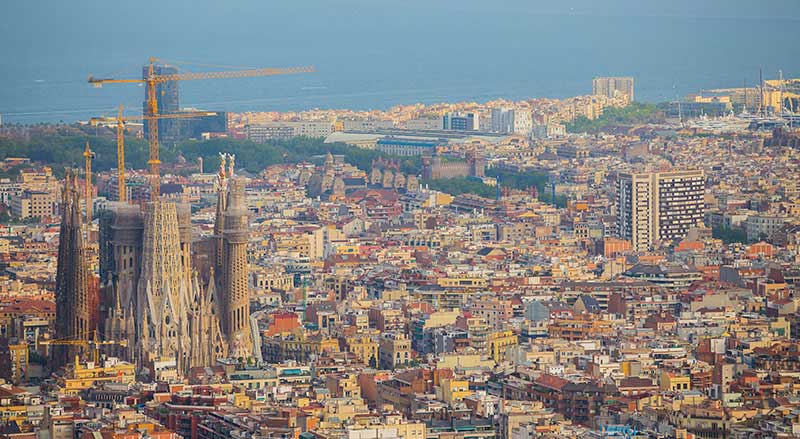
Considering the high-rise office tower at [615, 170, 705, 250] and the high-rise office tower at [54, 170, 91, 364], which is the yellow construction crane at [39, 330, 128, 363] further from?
the high-rise office tower at [615, 170, 705, 250]

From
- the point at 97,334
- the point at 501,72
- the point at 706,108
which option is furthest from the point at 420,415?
the point at 501,72

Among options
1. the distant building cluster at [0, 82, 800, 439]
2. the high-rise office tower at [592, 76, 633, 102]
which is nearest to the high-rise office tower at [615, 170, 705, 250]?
the distant building cluster at [0, 82, 800, 439]

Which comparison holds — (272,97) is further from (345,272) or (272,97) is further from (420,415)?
(420,415)

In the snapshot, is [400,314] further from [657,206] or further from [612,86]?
[612,86]

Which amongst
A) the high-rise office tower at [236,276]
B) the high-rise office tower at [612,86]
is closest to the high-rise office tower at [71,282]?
the high-rise office tower at [236,276]

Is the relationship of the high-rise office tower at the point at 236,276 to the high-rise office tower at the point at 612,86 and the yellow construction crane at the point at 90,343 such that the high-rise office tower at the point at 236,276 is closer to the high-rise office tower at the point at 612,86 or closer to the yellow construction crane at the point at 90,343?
the yellow construction crane at the point at 90,343

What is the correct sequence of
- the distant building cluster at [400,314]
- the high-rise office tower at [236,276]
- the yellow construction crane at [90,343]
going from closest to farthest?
the distant building cluster at [400,314] < the yellow construction crane at [90,343] < the high-rise office tower at [236,276]

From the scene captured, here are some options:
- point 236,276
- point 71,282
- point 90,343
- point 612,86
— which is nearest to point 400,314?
point 236,276
